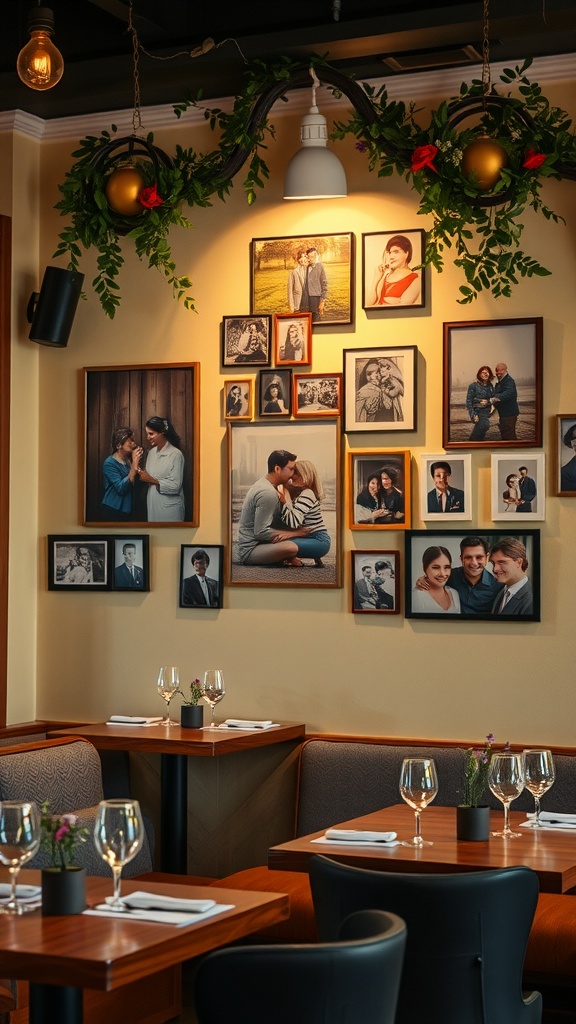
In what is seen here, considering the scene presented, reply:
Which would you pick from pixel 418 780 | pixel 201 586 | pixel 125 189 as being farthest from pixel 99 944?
pixel 125 189

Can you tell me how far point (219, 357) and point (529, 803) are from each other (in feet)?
7.31

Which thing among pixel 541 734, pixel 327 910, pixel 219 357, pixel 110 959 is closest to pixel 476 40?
pixel 219 357

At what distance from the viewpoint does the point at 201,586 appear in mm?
5602

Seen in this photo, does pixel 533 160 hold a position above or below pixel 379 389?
above

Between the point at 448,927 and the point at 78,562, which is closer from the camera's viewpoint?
the point at 448,927

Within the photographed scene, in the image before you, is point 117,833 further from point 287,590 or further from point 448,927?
point 287,590

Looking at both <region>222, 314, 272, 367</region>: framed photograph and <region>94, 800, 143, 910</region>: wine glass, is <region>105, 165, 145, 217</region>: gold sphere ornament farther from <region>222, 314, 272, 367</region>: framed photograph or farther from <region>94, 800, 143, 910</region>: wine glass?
<region>94, 800, 143, 910</region>: wine glass

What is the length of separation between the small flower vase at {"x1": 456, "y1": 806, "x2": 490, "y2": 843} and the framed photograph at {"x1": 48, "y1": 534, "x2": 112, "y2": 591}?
250cm

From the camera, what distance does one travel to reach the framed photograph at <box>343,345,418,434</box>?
208 inches

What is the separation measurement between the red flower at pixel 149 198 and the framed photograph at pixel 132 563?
140cm

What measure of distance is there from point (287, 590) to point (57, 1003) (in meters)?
2.96

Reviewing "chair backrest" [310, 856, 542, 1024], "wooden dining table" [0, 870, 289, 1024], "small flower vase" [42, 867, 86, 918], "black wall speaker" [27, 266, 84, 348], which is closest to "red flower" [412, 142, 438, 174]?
"black wall speaker" [27, 266, 84, 348]

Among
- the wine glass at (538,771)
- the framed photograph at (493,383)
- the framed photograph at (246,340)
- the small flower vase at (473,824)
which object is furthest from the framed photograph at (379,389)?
the small flower vase at (473,824)

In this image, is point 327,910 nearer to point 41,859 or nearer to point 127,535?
point 41,859
